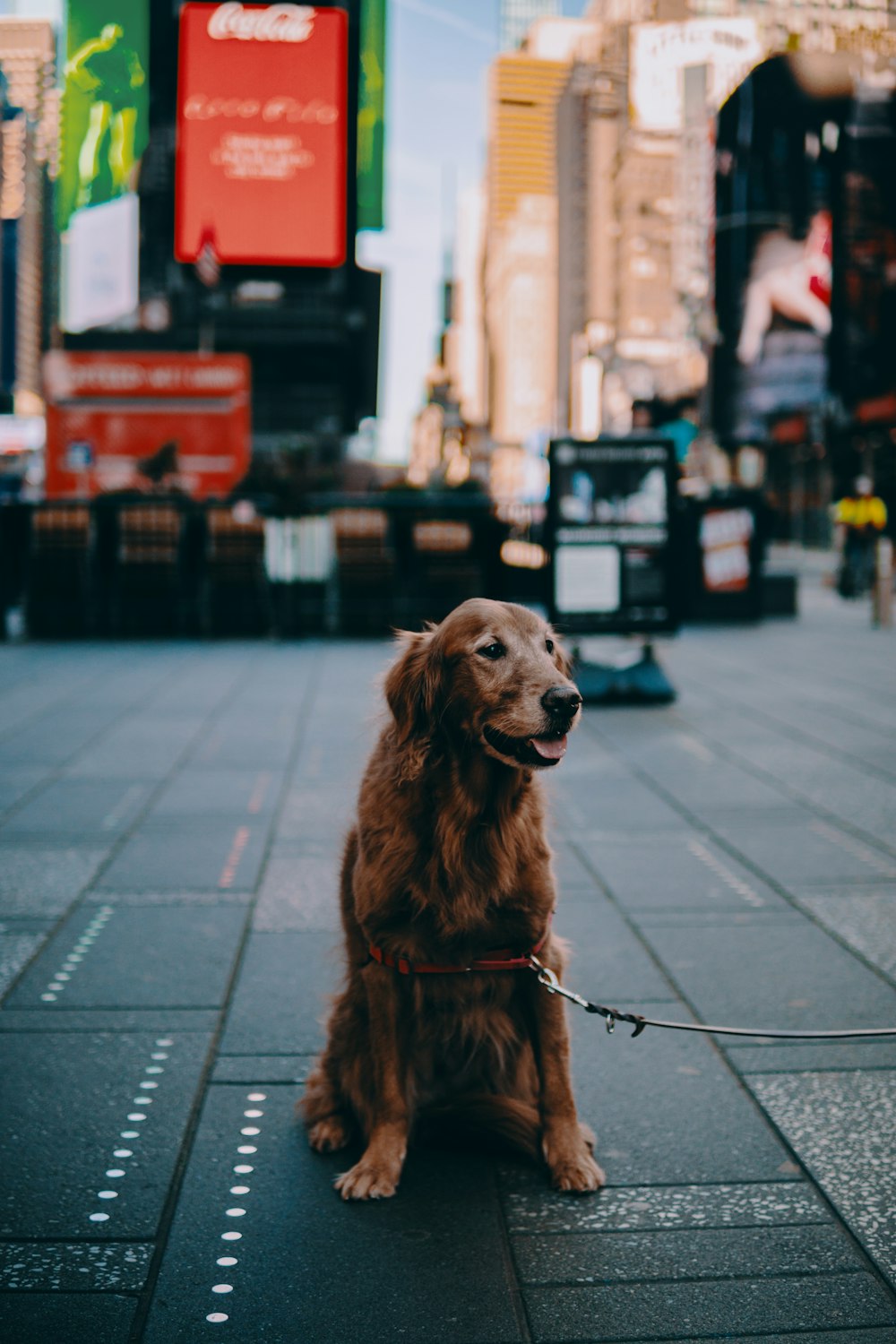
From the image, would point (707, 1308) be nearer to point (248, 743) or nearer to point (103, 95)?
point (248, 743)

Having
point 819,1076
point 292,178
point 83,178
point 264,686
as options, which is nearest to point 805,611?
point 264,686

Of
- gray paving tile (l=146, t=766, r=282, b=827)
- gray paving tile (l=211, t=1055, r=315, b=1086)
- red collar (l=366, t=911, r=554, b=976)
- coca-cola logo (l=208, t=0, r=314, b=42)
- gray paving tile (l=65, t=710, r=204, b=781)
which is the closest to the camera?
red collar (l=366, t=911, r=554, b=976)

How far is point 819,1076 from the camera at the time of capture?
3689 mm

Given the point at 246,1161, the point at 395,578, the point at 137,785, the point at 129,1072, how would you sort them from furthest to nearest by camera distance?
the point at 395,578 < the point at 137,785 < the point at 129,1072 < the point at 246,1161

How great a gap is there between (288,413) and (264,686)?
30443 millimetres

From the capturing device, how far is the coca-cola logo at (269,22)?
85.0 feet

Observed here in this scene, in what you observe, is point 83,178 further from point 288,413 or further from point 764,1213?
point 764,1213

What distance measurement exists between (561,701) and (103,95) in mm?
29776

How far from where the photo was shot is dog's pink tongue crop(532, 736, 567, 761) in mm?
2824

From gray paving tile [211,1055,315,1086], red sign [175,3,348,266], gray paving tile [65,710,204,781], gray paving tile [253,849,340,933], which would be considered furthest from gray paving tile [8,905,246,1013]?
red sign [175,3,348,266]

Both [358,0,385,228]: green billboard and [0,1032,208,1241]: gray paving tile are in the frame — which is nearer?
[0,1032,208,1241]: gray paving tile

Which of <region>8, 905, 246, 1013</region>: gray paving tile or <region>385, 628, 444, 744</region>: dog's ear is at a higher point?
<region>385, 628, 444, 744</region>: dog's ear

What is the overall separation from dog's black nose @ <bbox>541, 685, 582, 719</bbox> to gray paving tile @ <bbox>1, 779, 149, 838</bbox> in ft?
13.2

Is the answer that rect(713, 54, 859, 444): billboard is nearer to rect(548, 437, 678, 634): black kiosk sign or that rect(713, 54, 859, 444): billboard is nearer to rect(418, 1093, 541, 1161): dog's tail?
rect(548, 437, 678, 634): black kiosk sign
